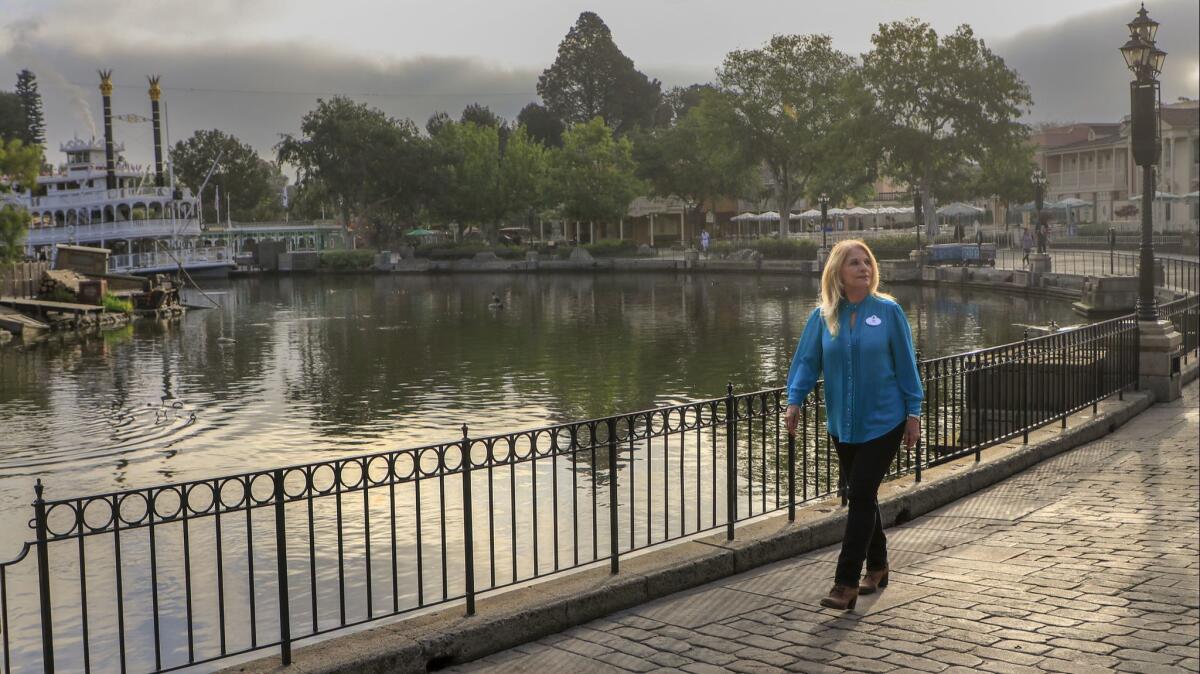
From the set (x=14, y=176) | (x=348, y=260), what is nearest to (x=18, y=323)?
(x=14, y=176)

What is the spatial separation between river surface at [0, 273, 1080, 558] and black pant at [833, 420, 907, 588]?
815 cm

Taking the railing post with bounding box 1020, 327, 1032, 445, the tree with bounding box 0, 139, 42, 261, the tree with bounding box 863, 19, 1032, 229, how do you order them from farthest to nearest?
the tree with bounding box 863, 19, 1032, 229, the tree with bounding box 0, 139, 42, 261, the railing post with bounding box 1020, 327, 1032, 445

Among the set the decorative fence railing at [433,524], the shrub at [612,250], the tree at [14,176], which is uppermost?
the tree at [14,176]

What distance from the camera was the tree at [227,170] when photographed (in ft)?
378

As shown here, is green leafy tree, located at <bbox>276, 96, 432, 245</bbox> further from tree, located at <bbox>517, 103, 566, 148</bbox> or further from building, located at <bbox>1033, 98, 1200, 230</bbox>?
building, located at <bbox>1033, 98, 1200, 230</bbox>

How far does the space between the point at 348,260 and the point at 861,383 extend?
79.8 meters

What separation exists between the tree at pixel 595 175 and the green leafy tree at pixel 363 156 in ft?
37.1

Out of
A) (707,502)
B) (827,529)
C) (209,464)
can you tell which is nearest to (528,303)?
(209,464)

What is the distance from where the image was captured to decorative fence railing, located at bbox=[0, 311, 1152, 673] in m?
6.97

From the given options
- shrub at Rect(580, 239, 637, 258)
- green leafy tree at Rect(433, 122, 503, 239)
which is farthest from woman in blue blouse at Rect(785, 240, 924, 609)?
green leafy tree at Rect(433, 122, 503, 239)

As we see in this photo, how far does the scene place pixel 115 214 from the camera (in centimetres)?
7650

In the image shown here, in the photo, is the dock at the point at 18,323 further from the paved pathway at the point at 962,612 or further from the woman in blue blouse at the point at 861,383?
the woman in blue blouse at the point at 861,383

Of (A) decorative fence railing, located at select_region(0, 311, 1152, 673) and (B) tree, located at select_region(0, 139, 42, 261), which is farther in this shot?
(B) tree, located at select_region(0, 139, 42, 261)

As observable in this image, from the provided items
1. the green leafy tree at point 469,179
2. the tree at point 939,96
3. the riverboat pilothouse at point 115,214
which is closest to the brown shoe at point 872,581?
the tree at point 939,96
